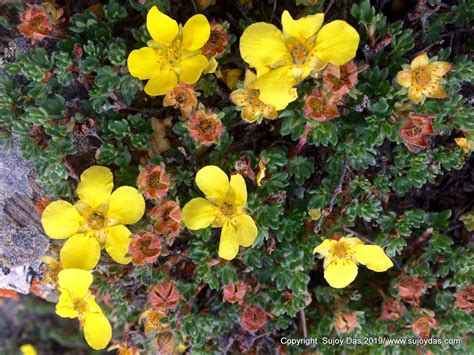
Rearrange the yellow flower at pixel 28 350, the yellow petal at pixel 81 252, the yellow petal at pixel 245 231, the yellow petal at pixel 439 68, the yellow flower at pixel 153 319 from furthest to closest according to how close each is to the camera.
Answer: the yellow flower at pixel 28 350, the yellow flower at pixel 153 319, the yellow petal at pixel 81 252, the yellow petal at pixel 245 231, the yellow petal at pixel 439 68

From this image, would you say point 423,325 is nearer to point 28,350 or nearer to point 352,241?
point 352,241

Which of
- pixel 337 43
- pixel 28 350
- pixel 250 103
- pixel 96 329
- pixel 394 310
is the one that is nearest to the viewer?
pixel 337 43

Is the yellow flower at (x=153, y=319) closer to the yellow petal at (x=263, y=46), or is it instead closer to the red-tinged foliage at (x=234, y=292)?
the red-tinged foliage at (x=234, y=292)


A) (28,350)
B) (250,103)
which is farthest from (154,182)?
(28,350)

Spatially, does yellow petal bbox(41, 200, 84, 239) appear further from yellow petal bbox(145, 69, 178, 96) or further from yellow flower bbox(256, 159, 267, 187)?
yellow flower bbox(256, 159, 267, 187)

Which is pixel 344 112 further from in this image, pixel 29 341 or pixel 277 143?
pixel 29 341

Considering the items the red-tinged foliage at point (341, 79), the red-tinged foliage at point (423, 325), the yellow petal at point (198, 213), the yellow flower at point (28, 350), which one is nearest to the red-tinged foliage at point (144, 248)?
the yellow petal at point (198, 213)
